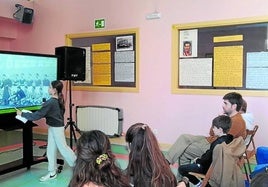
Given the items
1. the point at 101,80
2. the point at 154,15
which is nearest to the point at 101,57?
the point at 101,80

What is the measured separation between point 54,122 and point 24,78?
84 centimetres

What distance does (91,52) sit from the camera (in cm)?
653

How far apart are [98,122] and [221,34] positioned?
290 cm

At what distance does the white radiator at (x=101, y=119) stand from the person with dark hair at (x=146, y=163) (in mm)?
4089

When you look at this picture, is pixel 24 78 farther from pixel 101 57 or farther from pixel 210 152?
pixel 210 152

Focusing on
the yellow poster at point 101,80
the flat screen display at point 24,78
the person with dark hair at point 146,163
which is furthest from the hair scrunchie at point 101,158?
the yellow poster at point 101,80

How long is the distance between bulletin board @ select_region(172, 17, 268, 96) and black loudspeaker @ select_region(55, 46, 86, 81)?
164 centimetres

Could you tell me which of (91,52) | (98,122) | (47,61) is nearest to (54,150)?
(47,61)

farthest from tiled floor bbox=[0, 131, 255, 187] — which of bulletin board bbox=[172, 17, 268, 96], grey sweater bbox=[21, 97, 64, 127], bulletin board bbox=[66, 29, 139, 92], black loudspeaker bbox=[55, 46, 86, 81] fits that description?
black loudspeaker bbox=[55, 46, 86, 81]

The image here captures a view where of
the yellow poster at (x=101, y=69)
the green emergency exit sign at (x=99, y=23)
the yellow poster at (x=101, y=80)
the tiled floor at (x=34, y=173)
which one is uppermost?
the green emergency exit sign at (x=99, y=23)

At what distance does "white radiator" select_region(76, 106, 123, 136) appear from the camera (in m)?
6.12

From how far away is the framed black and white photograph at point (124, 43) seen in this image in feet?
19.7

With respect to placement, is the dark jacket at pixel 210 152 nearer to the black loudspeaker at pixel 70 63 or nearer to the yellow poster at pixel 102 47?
the black loudspeaker at pixel 70 63

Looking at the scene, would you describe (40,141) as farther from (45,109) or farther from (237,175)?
(237,175)
